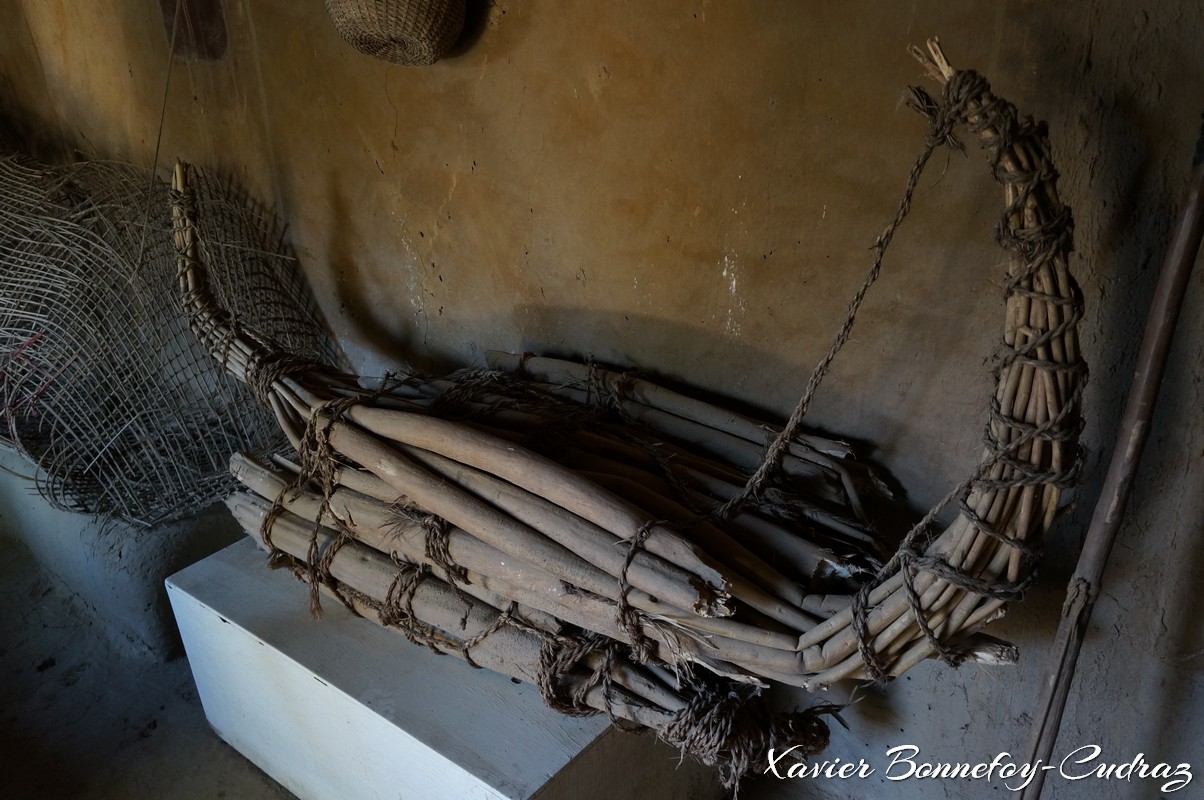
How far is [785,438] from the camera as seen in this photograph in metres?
1.19

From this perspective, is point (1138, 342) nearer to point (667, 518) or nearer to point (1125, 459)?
point (1125, 459)

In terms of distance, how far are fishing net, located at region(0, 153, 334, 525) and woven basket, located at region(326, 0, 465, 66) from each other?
2.30 feet

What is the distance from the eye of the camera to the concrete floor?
6.06 ft

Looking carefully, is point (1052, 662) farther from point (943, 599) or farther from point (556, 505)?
point (556, 505)

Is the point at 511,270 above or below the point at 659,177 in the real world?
below

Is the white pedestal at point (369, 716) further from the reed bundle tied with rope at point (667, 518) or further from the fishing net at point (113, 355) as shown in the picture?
the fishing net at point (113, 355)

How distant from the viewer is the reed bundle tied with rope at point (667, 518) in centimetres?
→ 90

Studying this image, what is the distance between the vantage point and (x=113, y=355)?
1.98 metres

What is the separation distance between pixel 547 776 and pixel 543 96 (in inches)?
54.8

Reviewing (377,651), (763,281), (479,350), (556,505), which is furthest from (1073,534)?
(479,350)

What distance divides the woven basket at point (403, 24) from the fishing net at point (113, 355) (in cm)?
70

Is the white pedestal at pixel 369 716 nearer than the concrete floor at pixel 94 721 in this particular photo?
Yes

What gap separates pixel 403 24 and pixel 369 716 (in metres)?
1.40

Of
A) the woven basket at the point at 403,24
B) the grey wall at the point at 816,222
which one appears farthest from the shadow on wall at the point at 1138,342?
the woven basket at the point at 403,24
